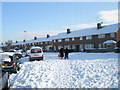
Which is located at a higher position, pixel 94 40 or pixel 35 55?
pixel 94 40

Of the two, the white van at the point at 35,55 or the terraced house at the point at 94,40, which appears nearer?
the white van at the point at 35,55

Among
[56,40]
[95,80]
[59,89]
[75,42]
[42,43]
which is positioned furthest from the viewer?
[42,43]

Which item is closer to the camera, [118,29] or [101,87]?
[101,87]

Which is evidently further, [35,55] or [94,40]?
[94,40]

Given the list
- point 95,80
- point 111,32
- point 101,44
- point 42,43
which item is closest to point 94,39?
point 101,44

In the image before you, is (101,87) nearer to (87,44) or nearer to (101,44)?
(101,44)

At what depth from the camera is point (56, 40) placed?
6450 cm

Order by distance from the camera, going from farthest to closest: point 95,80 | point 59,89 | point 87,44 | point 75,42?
1. point 75,42
2. point 87,44
3. point 95,80
4. point 59,89

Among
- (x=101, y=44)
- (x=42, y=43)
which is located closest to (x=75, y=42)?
(x=101, y=44)

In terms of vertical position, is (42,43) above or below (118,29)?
below

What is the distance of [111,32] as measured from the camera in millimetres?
43906

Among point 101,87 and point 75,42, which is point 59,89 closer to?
point 101,87

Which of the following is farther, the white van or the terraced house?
the terraced house

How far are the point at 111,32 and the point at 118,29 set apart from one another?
Answer: 240cm
